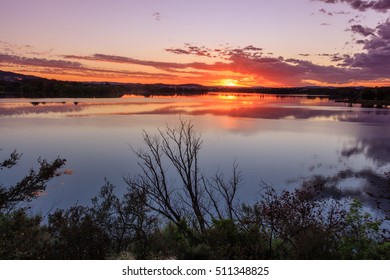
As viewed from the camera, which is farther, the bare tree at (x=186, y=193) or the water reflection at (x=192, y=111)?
the water reflection at (x=192, y=111)

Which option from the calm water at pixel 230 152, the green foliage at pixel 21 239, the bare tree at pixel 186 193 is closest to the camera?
the green foliage at pixel 21 239

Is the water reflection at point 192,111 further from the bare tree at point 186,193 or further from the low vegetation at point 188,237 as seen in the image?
the low vegetation at point 188,237

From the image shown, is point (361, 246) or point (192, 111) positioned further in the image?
point (192, 111)

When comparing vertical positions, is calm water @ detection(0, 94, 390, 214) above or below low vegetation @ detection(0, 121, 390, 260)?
below

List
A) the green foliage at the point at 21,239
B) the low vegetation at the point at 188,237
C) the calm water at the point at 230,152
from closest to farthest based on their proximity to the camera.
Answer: the green foliage at the point at 21,239, the low vegetation at the point at 188,237, the calm water at the point at 230,152

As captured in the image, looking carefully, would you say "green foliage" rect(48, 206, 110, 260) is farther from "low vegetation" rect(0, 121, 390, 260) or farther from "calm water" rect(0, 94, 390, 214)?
"calm water" rect(0, 94, 390, 214)

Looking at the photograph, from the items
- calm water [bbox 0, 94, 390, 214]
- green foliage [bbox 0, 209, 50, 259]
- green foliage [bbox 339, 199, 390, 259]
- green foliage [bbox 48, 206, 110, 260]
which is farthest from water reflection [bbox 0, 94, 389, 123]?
green foliage [bbox 339, 199, 390, 259]

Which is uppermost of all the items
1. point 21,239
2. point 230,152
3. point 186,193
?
point 21,239

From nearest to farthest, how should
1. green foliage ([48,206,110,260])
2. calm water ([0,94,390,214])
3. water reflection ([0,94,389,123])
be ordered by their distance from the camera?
green foliage ([48,206,110,260]) < calm water ([0,94,390,214]) < water reflection ([0,94,389,123])

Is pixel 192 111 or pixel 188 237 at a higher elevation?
pixel 192 111

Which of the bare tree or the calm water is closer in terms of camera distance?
the bare tree

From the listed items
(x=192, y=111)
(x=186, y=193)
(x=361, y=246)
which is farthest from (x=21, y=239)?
(x=192, y=111)

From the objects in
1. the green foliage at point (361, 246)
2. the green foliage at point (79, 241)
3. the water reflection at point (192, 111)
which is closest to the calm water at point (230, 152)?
the green foliage at point (361, 246)

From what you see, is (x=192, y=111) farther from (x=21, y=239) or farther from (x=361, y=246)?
(x=361, y=246)
